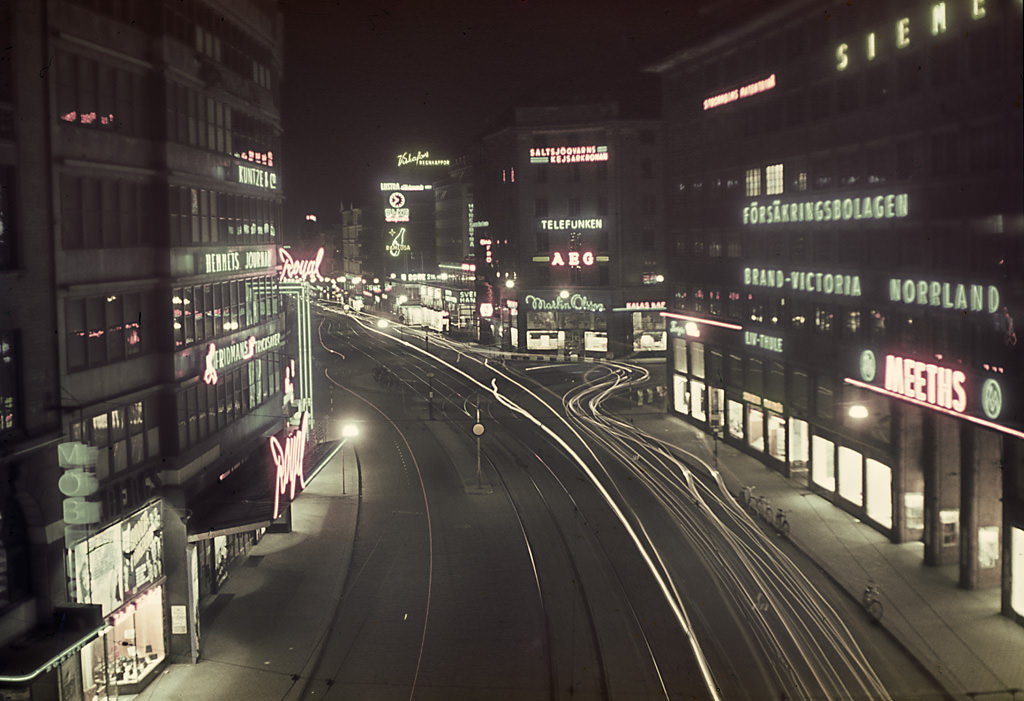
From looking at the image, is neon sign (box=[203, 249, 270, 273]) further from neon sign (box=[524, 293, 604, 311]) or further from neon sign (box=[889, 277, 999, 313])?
neon sign (box=[524, 293, 604, 311])

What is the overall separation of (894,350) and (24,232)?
30.0 metres

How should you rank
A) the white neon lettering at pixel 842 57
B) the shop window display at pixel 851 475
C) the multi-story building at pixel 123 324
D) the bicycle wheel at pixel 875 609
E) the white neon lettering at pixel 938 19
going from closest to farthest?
the multi-story building at pixel 123 324
the bicycle wheel at pixel 875 609
the white neon lettering at pixel 938 19
the shop window display at pixel 851 475
the white neon lettering at pixel 842 57

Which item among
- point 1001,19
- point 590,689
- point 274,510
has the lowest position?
point 590,689

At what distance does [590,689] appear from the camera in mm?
25422

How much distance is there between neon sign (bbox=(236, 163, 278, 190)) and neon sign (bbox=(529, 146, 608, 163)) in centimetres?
5698

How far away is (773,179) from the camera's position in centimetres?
5050

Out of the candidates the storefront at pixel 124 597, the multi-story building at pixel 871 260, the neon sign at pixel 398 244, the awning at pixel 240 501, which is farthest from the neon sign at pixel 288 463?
the neon sign at pixel 398 244

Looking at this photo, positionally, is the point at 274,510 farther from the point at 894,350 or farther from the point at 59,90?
the point at 894,350

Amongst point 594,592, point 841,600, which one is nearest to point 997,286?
point 841,600

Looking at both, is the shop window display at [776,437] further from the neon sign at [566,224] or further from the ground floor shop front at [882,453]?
the neon sign at [566,224]

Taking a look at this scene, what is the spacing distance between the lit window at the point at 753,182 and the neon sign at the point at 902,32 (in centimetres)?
925

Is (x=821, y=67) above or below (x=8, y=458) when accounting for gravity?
above

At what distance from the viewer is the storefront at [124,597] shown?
976 inches

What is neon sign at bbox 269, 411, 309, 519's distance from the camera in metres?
33.8
